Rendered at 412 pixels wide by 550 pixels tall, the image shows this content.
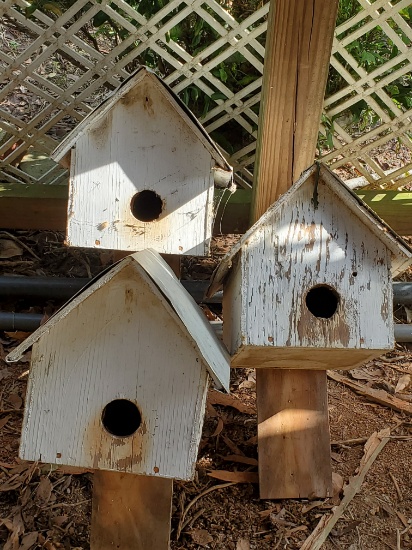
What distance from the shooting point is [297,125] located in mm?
2367

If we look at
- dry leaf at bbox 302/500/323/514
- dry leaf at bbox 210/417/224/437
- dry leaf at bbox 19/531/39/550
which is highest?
dry leaf at bbox 210/417/224/437

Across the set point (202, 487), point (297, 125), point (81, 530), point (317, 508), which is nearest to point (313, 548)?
point (317, 508)

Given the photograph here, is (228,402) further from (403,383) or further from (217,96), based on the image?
(217,96)

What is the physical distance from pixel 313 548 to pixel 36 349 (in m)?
1.32

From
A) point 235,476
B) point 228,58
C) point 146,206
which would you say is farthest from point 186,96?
point 235,476

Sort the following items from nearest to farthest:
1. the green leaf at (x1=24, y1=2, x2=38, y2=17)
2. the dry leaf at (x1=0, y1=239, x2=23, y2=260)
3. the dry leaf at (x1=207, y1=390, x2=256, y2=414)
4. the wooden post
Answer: the wooden post < the dry leaf at (x1=207, y1=390, x2=256, y2=414) < the green leaf at (x1=24, y1=2, x2=38, y2=17) < the dry leaf at (x1=0, y1=239, x2=23, y2=260)

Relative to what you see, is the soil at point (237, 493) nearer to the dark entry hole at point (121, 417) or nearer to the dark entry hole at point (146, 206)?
the dark entry hole at point (121, 417)

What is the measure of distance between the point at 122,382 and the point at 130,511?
52 centimetres

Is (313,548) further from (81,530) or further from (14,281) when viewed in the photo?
(14,281)

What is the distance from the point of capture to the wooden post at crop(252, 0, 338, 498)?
221 cm

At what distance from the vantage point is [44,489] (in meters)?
2.69

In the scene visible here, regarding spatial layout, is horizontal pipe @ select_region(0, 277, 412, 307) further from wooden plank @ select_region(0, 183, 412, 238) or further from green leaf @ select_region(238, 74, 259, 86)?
green leaf @ select_region(238, 74, 259, 86)

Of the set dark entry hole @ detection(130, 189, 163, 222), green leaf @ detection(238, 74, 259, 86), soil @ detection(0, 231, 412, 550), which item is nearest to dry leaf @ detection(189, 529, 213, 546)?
soil @ detection(0, 231, 412, 550)

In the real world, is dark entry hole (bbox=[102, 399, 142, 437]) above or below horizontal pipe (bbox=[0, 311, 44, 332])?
below
